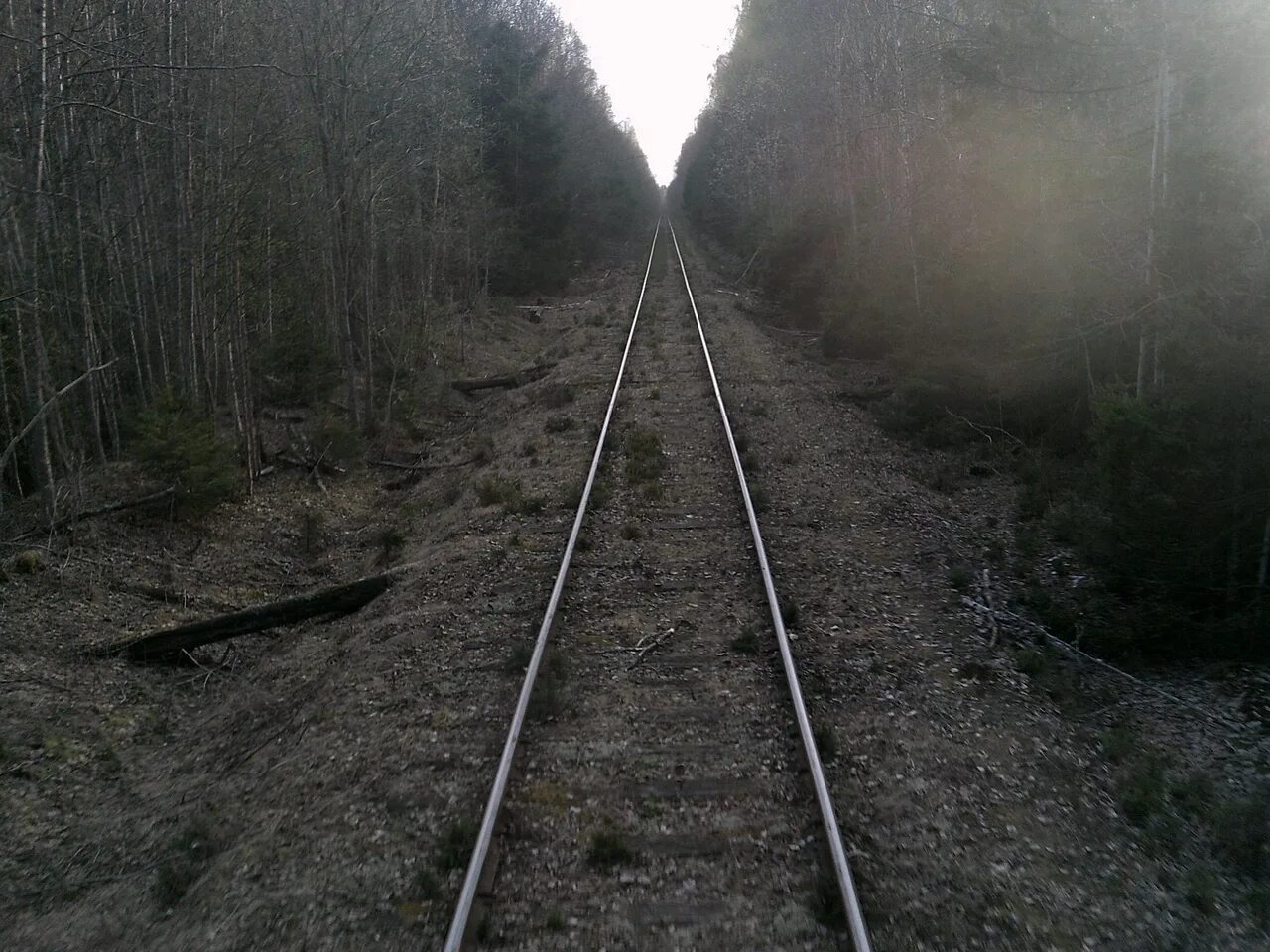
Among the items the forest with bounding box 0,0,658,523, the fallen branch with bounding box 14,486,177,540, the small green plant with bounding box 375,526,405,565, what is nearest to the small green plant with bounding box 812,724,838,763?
the forest with bounding box 0,0,658,523

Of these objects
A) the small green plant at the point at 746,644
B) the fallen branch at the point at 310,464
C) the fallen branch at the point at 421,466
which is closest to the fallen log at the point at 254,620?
the small green plant at the point at 746,644

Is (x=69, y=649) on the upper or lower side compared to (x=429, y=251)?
lower

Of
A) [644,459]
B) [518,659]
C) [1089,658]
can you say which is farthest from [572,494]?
[1089,658]

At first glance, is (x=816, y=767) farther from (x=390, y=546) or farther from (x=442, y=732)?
(x=390, y=546)

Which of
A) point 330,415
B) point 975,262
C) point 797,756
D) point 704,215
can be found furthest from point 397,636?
point 704,215

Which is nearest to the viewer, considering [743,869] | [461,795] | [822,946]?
[822,946]

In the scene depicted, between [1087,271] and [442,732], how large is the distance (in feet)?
32.0

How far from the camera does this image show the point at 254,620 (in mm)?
9133

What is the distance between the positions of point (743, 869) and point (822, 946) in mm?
598

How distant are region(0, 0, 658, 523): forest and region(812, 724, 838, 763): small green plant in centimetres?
558

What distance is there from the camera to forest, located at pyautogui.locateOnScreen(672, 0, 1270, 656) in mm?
6961

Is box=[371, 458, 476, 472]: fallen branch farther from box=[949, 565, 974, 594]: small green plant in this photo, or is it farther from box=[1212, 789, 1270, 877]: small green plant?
box=[1212, 789, 1270, 877]: small green plant

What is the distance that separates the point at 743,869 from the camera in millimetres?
4617

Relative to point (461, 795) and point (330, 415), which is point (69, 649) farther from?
point (330, 415)
